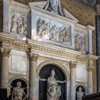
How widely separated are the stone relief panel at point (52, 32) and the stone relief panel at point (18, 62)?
987 mm

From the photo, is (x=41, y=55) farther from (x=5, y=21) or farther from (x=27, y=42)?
(x=5, y=21)

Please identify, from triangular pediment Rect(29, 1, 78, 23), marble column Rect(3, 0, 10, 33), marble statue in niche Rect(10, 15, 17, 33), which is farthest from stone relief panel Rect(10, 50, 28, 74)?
triangular pediment Rect(29, 1, 78, 23)

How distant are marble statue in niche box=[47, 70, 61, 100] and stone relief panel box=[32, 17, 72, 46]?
1482 millimetres

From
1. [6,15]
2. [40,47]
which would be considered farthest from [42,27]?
[6,15]

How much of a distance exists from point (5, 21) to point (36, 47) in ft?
5.46

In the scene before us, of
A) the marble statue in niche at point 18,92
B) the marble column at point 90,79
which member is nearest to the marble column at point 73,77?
the marble column at point 90,79

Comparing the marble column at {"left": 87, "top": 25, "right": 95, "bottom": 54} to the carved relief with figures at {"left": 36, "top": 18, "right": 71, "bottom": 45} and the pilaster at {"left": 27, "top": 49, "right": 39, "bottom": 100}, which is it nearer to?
the carved relief with figures at {"left": 36, "top": 18, "right": 71, "bottom": 45}

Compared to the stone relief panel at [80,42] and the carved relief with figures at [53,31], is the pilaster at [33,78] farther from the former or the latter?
the stone relief panel at [80,42]

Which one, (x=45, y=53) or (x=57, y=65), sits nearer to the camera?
(x=45, y=53)

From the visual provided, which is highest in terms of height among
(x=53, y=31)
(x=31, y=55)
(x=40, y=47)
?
(x=53, y=31)

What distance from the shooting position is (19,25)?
445 inches

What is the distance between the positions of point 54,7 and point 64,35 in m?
1.36

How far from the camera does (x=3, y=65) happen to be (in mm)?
10289

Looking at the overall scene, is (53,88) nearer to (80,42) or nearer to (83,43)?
(80,42)
